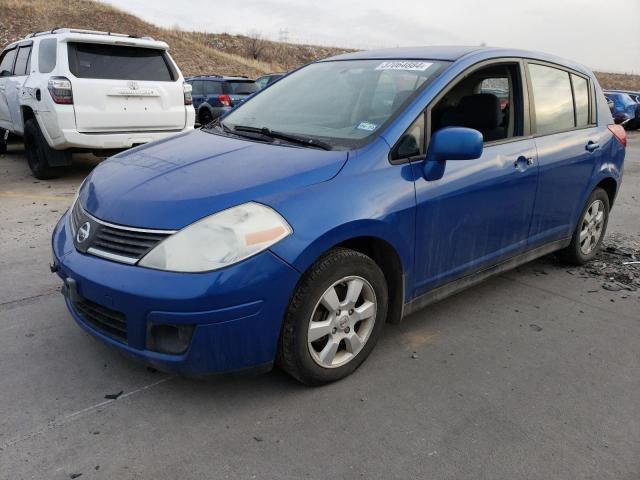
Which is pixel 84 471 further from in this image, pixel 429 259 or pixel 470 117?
pixel 470 117

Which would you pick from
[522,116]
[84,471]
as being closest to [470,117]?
[522,116]

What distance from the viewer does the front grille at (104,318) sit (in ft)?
8.11

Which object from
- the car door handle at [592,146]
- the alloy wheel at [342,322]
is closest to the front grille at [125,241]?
the alloy wheel at [342,322]

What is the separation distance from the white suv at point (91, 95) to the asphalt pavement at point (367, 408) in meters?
3.54

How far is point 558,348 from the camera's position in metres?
3.31

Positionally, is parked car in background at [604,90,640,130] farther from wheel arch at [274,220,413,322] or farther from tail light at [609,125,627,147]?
wheel arch at [274,220,413,322]

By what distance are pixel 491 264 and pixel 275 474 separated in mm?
2062

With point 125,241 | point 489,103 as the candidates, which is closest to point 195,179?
point 125,241

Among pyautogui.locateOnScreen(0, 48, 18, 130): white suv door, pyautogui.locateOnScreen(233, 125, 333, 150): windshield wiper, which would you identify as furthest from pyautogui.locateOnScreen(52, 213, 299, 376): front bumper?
pyautogui.locateOnScreen(0, 48, 18, 130): white suv door

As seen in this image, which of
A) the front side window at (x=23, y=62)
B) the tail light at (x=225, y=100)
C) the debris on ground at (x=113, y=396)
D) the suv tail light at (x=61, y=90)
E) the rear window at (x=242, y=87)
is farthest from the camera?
the rear window at (x=242, y=87)

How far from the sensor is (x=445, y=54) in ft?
11.4

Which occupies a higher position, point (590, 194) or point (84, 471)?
point (590, 194)

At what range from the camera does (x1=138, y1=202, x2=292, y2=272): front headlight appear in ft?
7.63

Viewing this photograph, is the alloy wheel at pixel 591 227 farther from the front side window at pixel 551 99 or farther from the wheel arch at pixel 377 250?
the wheel arch at pixel 377 250
